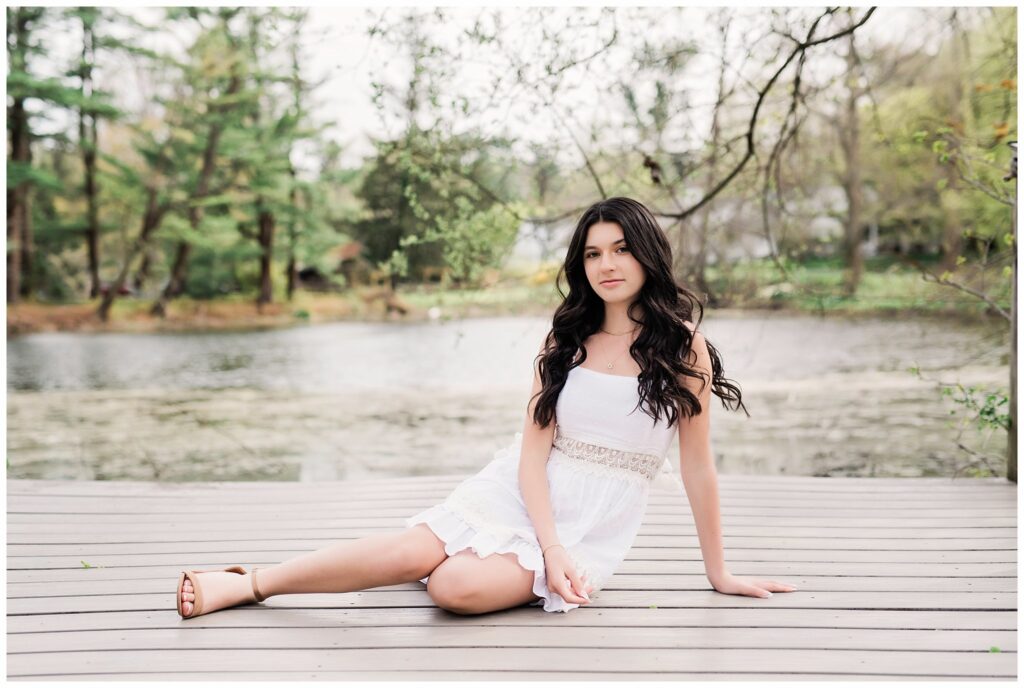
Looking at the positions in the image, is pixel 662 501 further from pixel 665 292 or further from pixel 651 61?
pixel 651 61

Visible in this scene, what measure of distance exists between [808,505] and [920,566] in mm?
734

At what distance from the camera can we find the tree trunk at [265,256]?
18547 millimetres

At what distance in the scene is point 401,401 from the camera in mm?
10734

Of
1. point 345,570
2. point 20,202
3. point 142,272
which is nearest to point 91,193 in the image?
point 20,202

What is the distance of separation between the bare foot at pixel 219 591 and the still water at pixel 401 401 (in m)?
2.69

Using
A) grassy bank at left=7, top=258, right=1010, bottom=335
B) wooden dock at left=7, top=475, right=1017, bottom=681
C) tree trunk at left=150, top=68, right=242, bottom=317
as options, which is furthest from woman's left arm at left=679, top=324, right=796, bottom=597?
tree trunk at left=150, top=68, right=242, bottom=317

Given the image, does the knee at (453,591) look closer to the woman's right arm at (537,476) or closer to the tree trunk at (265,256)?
the woman's right arm at (537,476)

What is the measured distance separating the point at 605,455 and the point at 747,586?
0.50 metres

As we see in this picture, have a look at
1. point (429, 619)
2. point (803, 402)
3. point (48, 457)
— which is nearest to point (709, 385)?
point (429, 619)

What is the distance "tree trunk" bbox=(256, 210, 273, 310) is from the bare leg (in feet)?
55.3

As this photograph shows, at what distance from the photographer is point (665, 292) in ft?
7.43

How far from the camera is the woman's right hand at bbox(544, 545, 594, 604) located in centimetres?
214

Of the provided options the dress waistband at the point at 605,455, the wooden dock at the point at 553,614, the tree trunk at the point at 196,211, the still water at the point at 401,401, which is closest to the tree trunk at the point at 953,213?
the still water at the point at 401,401

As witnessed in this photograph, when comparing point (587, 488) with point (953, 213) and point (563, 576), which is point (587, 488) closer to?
point (563, 576)
